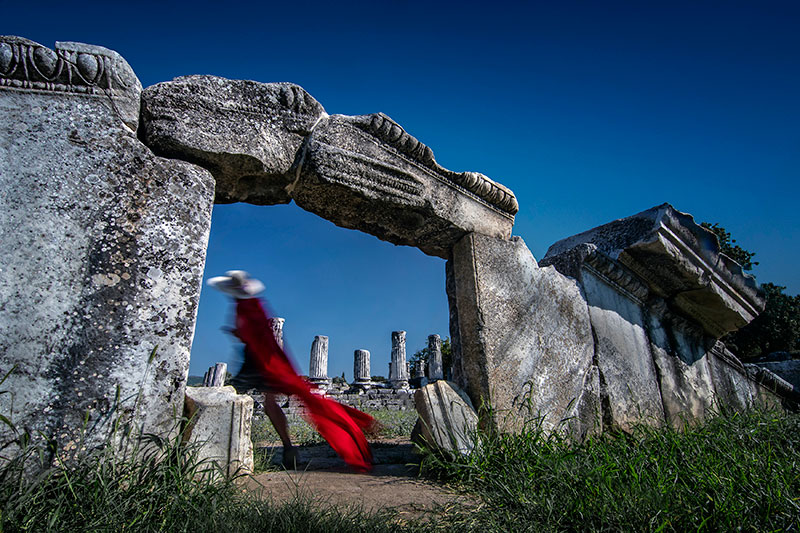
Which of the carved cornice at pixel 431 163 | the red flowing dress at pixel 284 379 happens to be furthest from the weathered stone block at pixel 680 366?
the red flowing dress at pixel 284 379

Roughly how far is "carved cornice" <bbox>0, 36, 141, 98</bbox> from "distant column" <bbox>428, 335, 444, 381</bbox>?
60.9 feet

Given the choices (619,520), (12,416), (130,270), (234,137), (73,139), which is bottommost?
(619,520)

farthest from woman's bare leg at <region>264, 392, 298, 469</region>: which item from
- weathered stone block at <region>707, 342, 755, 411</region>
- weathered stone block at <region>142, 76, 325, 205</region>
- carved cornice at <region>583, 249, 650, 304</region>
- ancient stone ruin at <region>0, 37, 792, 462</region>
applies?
weathered stone block at <region>707, 342, 755, 411</region>

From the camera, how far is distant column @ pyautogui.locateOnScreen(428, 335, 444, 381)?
779 inches

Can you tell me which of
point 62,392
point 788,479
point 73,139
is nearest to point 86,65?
point 73,139

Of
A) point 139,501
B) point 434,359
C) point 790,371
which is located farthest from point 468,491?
point 434,359

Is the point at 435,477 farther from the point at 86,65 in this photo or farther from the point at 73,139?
the point at 86,65

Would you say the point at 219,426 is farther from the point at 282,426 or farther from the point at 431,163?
the point at 431,163

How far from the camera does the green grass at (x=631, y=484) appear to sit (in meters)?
1.46

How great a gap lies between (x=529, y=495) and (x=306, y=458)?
83.8 inches

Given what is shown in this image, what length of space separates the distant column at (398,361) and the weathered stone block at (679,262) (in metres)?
15.0

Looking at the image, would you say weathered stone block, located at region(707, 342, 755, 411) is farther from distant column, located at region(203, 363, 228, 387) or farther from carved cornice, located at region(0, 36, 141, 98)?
distant column, located at region(203, 363, 228, 387)

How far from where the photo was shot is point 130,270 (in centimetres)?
175

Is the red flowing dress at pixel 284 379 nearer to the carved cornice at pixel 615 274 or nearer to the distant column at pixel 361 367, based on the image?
the carved cornice at pixel 615 274
